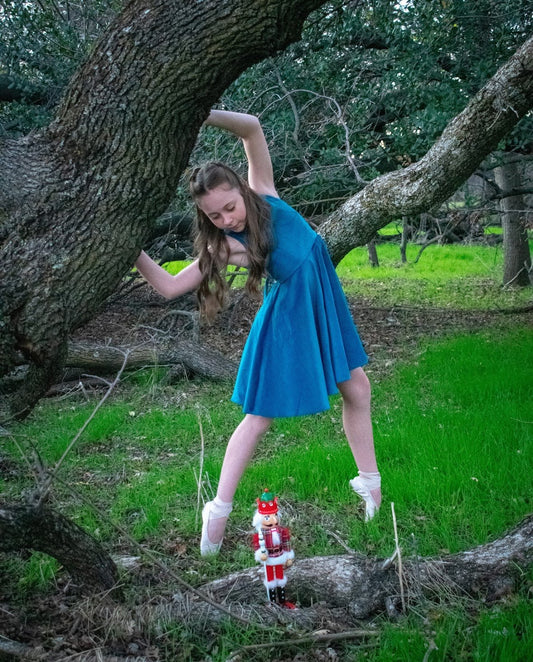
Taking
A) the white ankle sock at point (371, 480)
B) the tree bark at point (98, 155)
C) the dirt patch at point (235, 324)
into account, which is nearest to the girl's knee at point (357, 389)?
the white ankle sock at point (371, 480)

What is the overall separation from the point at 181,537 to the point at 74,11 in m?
6.37

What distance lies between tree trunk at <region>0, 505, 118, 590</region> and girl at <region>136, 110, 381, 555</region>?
2.23 feet

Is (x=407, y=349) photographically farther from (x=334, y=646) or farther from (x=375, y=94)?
(x=334, y=646)

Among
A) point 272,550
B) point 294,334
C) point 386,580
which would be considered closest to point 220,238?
point 294,334

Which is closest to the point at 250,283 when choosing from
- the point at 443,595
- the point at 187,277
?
the point at 187,277

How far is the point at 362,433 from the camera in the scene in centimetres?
361

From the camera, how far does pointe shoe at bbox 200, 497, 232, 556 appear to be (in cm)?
335

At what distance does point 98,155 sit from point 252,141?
1064 mm

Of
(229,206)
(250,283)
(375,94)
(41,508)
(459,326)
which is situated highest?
(375,94)

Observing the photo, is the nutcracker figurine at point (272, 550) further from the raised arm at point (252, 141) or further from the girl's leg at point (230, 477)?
the raised arm at point (252, 141)

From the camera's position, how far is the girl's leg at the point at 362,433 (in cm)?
358

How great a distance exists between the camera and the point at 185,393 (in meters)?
6.46

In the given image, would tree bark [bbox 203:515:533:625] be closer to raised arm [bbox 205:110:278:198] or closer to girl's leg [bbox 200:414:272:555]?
girl's leg [bbox 200:414:272:555]

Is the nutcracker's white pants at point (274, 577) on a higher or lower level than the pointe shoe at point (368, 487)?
higher
